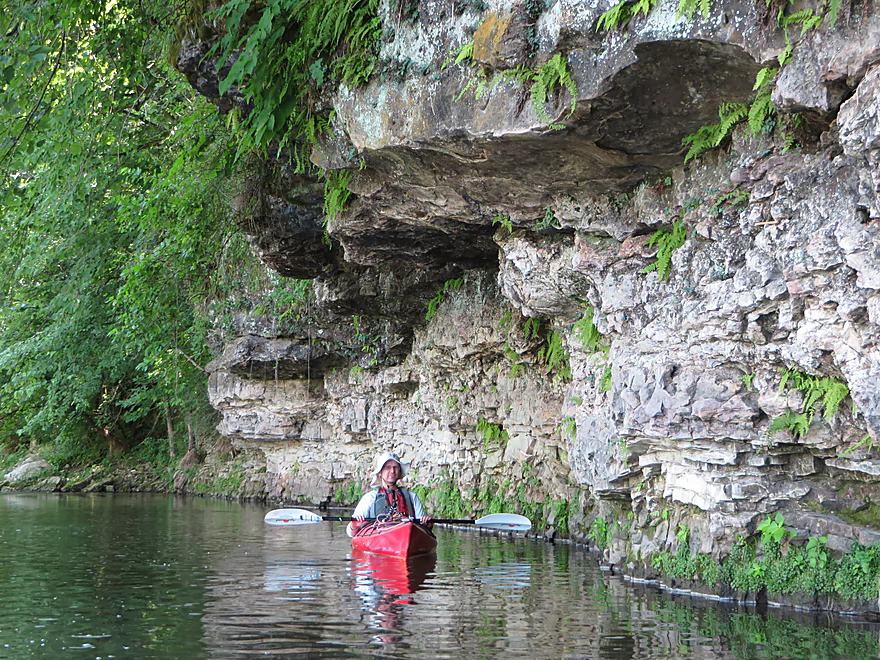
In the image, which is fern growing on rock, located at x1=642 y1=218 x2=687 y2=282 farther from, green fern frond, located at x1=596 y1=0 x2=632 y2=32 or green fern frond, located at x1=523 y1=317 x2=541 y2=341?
green fern frond, located at x1=523 y1=317 x2=541 y2=341

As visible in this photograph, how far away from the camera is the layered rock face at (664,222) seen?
26.5 ft

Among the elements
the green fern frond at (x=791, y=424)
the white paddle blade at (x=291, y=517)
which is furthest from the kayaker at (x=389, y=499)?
the green fern frond at (x=791, y=424)

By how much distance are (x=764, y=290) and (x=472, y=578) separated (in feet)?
18.3

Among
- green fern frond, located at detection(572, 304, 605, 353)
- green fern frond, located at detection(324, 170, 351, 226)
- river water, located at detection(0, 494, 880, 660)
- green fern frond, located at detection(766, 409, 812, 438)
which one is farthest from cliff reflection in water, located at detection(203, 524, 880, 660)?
green fern frond, located at detection(324, 170, 351, 226)

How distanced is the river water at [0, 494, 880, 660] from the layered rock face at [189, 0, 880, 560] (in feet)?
4.62

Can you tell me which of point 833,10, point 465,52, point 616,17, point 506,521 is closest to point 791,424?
point 833,10

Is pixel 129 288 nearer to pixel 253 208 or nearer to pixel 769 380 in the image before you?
pixel 253 208

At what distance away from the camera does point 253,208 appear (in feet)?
54.1

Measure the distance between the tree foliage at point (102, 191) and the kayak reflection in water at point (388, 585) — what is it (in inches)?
245

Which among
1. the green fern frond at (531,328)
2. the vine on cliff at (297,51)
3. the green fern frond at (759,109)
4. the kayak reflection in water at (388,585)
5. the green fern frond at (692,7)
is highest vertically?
the vine on cliff at (297,51)

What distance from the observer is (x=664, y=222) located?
1090 centimetres

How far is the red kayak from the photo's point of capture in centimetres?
1299

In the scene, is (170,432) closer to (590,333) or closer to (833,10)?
(590,333)

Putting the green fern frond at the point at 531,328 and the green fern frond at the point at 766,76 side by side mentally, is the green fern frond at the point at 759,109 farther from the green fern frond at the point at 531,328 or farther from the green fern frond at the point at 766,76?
the green fern frond at the point at 531,328
